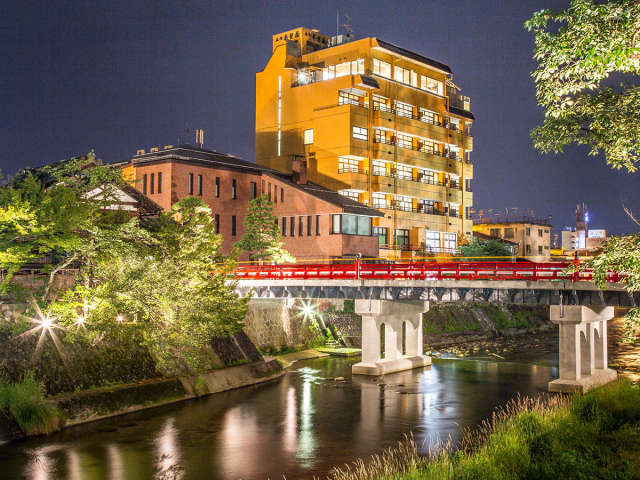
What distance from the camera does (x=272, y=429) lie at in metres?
32.9

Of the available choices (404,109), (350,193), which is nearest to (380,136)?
(404,109)

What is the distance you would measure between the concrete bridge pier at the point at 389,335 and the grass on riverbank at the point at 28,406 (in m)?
23.4

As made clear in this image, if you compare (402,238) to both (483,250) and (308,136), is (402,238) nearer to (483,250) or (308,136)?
(483,250)

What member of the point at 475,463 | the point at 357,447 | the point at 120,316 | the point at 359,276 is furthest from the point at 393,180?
the point at 475,463

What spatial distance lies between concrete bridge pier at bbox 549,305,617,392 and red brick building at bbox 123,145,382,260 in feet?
108

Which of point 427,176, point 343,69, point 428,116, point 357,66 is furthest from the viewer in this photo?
point 428,116

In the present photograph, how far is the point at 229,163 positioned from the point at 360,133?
2189 centimetres

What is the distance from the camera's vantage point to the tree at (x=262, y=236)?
65875mm

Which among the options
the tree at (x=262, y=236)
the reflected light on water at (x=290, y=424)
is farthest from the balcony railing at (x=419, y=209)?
the reflected light on water at (x=290, y=424)

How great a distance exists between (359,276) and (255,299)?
41.2 ft

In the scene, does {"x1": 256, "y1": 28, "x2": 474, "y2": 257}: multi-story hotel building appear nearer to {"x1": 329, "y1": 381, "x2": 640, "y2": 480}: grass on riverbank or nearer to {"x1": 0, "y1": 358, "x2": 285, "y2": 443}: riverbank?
{"x1": 0, "y1": 358, "x2": 285, "y2": 443}: riverbank

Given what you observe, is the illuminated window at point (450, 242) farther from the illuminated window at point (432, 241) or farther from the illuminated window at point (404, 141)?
the illuminated window at point (404, 141)

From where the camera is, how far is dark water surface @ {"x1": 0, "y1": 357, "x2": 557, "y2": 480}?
2627 centimetres

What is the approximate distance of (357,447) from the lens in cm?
2938
